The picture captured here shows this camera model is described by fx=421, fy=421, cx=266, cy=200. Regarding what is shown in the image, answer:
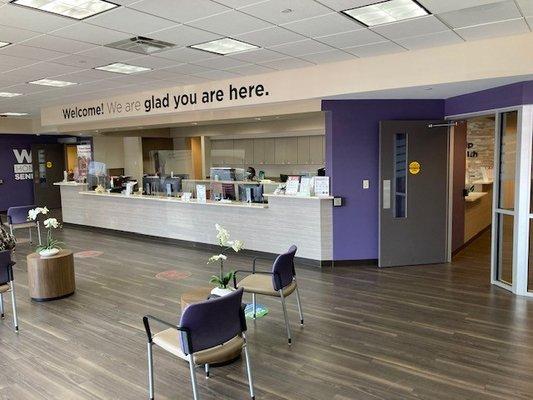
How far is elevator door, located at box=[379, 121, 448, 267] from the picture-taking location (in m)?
6.05

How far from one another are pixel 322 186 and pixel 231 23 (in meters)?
2.90

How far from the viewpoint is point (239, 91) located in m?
6.52

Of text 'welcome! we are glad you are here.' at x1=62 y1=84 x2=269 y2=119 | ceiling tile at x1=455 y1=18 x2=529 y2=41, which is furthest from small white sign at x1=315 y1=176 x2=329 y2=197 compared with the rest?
ceiling tile at x1=455 y1=18 x2=529 y2=41

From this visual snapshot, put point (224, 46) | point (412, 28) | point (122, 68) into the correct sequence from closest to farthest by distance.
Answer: point (412, 28) < point (224, 46) < point (122, 68)

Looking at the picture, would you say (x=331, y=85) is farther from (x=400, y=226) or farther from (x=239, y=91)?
(x=400, y=226)

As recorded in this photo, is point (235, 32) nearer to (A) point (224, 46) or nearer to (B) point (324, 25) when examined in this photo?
(A) point (224, 46)

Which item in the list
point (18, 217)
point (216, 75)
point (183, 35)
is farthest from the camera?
point (18, 217)

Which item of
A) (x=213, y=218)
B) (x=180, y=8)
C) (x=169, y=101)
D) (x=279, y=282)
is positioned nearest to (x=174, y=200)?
(x=213, y=218)

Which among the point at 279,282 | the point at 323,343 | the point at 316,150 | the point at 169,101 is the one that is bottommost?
the point at 323,343

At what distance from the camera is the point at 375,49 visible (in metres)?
4.83

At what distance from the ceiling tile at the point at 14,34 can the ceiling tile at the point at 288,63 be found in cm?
271

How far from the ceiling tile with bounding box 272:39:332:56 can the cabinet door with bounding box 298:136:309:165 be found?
19.8 feet

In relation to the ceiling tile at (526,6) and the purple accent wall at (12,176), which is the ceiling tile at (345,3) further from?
the purple accent wall at (12,176)

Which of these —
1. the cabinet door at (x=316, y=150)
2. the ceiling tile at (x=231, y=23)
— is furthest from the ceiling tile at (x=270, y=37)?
the cabinet door at (x=316, y=150)
